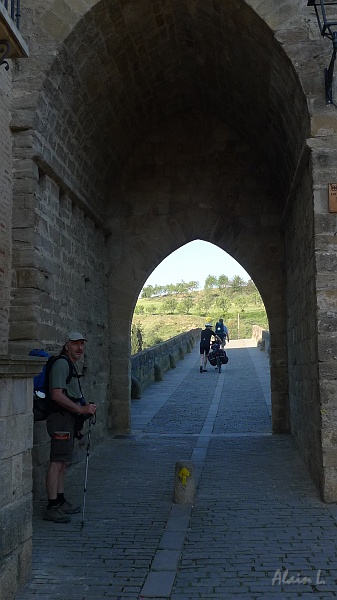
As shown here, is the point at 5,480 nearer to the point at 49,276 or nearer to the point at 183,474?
the point at 183,474

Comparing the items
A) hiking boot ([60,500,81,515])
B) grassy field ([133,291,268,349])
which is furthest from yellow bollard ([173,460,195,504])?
grassy field ([133,291,268,349])

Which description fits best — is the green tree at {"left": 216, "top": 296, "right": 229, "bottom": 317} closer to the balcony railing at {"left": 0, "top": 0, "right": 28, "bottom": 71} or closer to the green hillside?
the green hillside

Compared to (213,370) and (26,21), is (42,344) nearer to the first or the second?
(26,21)

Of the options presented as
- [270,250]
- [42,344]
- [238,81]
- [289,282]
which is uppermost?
[238,81]

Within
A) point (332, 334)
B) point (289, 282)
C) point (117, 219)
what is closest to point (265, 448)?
point (289, 282)

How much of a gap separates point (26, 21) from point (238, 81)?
286 cm

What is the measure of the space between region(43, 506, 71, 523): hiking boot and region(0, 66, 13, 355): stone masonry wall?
156 centimetres

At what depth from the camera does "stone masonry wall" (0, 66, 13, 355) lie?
19.4ft

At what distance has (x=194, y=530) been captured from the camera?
4.75 meters

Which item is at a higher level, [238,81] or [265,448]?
[238,81]

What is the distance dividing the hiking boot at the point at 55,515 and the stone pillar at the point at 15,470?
1.25 metres

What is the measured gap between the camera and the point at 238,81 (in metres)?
8.06

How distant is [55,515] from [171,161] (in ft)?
21.4

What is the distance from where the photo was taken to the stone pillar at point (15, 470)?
338 centimetres
